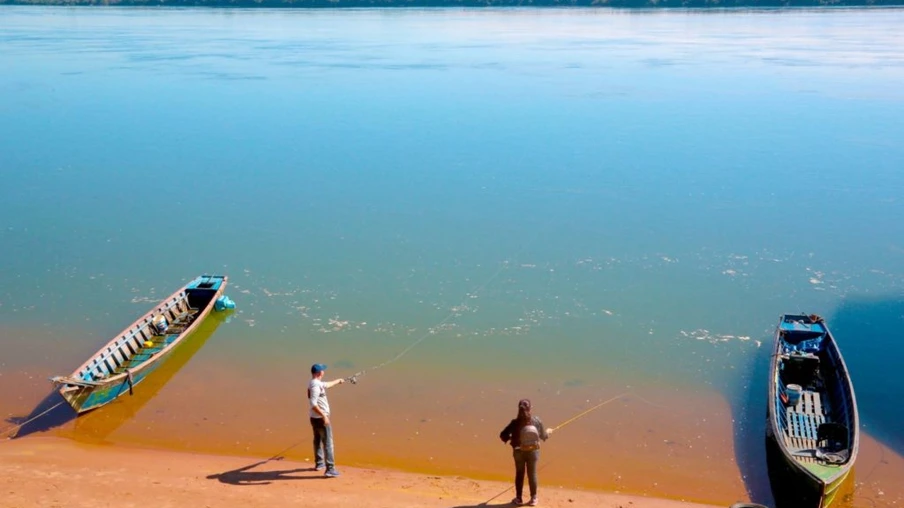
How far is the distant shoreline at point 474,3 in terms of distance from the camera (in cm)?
10138

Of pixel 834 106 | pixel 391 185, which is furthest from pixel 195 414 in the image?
pixel 834 106

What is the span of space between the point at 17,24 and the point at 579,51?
57925 millimetres

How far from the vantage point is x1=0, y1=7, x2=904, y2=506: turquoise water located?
16.1 meters

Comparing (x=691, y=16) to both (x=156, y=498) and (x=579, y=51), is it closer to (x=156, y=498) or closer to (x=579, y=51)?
(x=579, y=51)

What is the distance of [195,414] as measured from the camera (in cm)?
1374

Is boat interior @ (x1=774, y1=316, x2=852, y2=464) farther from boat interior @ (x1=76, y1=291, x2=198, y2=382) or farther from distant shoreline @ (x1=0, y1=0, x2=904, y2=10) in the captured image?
distant shoreline @ (x1=0, y1=0, x2=904, y2=10)

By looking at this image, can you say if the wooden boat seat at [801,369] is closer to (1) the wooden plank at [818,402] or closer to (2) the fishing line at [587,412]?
(1) the wooden plank at [818,402]

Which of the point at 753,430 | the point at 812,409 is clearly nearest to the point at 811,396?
the point at 812,409

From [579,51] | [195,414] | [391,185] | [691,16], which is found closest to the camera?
[195,414]

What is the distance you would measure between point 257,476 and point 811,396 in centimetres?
821

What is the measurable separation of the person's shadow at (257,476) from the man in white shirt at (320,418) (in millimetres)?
208

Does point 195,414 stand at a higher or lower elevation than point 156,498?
lower

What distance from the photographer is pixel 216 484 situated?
1083cm

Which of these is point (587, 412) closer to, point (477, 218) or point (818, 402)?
point (818, 402)
